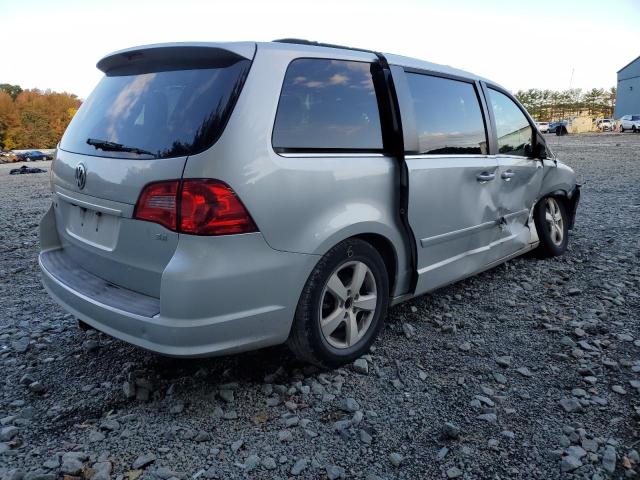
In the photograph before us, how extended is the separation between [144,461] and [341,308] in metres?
1.23

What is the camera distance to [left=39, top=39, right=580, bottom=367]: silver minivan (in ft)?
7.20

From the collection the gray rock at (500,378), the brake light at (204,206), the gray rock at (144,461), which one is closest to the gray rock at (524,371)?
the gray rock at (500,378)

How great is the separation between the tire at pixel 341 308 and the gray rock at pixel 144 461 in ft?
2.76

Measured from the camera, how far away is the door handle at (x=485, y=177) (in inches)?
142

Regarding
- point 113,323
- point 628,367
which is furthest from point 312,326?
point 628,367

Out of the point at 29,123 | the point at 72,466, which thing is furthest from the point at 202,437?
the point at 29,123

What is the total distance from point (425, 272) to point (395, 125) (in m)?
0.97

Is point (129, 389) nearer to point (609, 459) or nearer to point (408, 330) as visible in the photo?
point (408, 330)

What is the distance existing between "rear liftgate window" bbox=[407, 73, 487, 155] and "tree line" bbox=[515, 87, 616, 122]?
89397mm

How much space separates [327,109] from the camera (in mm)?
2668

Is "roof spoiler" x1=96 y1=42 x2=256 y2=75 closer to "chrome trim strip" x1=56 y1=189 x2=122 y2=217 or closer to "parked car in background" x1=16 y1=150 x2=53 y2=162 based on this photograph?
"chrome trim strip" x1=56 y1=189 x2=122 y2=217

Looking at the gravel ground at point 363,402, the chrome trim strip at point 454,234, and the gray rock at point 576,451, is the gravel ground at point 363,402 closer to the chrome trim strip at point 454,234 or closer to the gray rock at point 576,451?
the gray rock at point 576,451

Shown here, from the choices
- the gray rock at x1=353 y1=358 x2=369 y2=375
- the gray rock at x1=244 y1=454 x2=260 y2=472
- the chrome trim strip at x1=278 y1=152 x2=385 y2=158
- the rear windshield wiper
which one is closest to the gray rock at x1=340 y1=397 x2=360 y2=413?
the gray rock at x1=353 y1=358 x2=369 y2=375

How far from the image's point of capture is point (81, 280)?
8.70 feet
